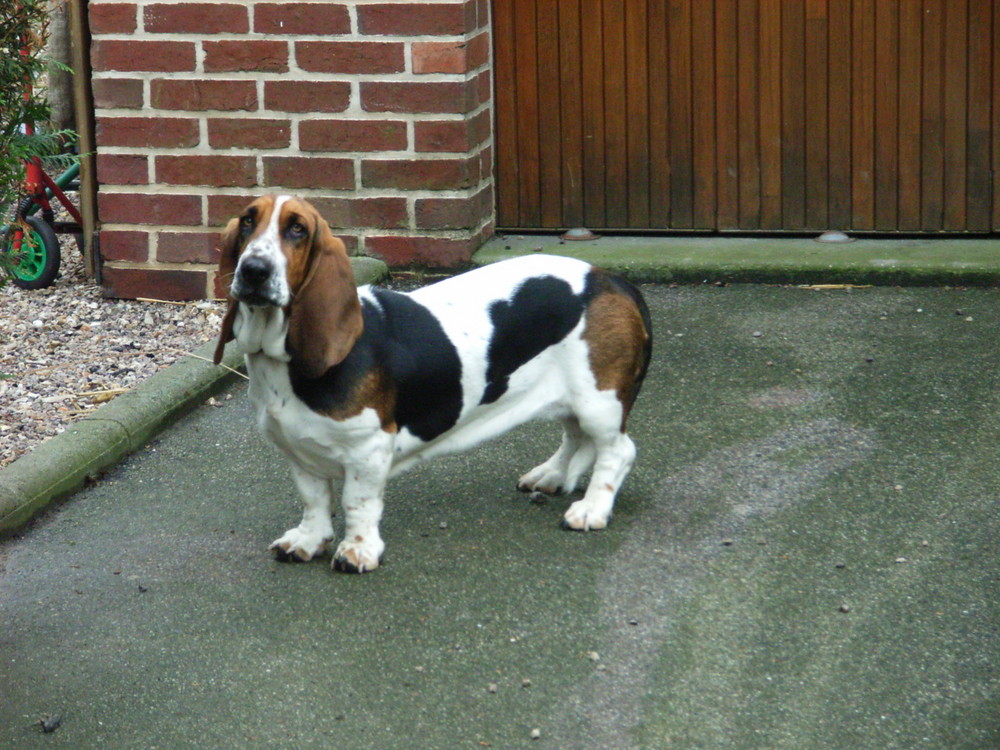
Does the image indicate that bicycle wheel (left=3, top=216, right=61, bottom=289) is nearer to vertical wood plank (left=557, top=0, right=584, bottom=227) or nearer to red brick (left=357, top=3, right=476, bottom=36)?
red brick (left=357, top=3, right=476, bottom=36)

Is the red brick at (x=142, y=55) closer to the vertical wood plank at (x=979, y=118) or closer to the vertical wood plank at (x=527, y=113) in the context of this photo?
the vertical wood plank at (x=527, y=113)

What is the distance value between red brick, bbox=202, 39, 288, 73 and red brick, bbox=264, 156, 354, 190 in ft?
1.48

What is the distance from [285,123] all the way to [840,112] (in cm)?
285

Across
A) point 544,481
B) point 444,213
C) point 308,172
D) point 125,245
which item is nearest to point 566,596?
point 544,481

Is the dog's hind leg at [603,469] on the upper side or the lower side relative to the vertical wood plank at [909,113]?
lower

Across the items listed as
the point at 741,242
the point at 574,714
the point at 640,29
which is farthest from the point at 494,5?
the point at 574,714

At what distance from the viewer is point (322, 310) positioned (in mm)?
4129

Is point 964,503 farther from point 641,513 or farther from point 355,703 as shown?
point 355,703

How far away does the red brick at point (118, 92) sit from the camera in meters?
7.39

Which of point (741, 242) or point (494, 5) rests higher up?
point (494, 5)

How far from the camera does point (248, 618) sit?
4.14 metres

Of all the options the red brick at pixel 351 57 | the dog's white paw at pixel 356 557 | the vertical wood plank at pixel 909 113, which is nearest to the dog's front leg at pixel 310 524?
the dog's white paw at pixel 356 557

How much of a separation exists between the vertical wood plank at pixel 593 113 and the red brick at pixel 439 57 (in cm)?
85

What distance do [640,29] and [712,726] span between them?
4901 mm
